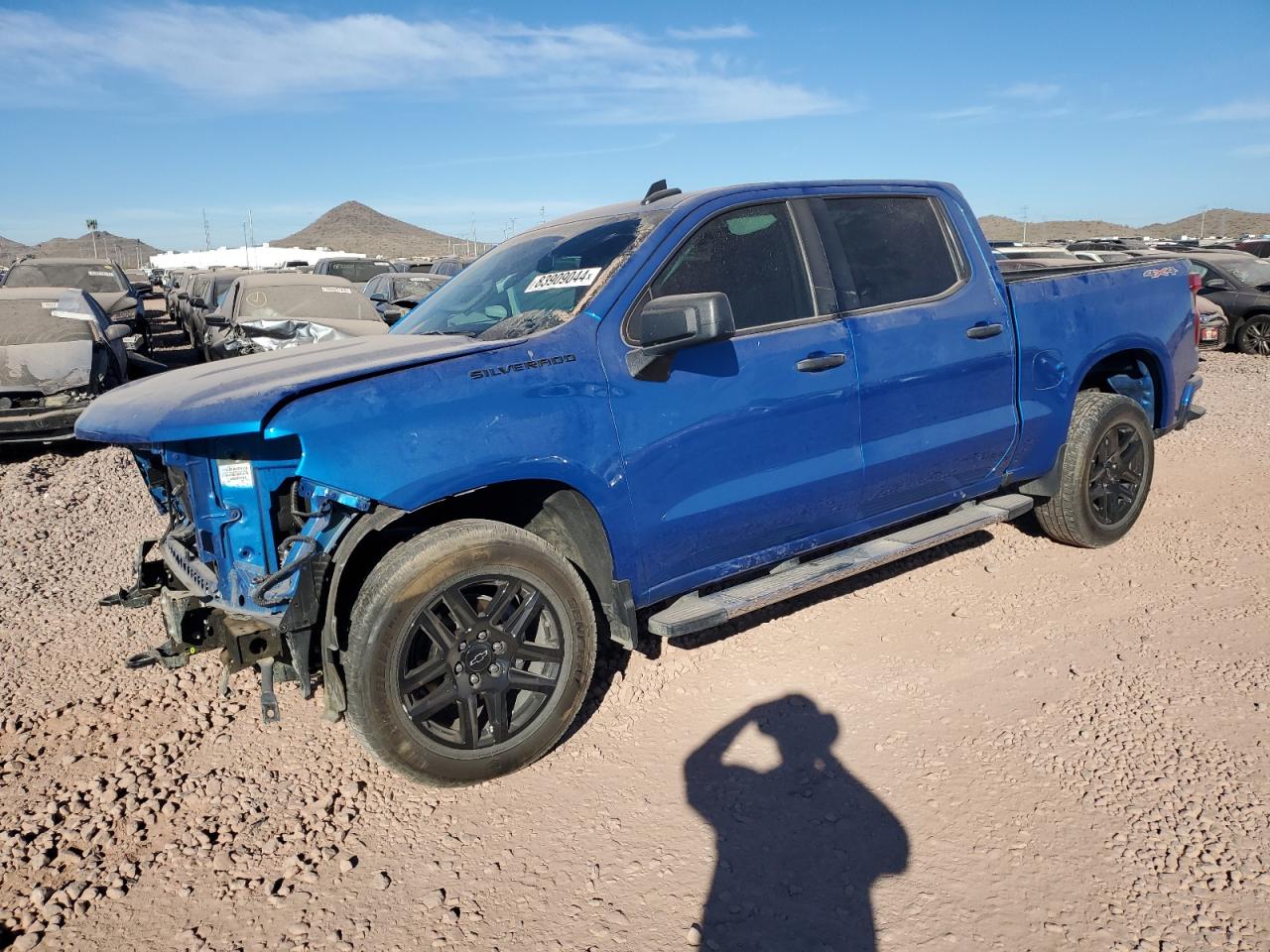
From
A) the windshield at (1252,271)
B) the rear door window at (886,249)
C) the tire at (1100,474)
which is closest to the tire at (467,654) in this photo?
the rear door window at (886,249)

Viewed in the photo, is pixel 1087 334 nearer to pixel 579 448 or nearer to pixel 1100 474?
pixel 1100 474

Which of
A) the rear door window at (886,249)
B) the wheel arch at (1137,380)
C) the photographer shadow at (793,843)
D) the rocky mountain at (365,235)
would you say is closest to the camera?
the photographer shadow at (793,843)

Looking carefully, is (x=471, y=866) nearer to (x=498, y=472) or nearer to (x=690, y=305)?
(x=498, y=472)

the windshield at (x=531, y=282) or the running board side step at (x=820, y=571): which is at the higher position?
the windshield at (x=531, y=282)

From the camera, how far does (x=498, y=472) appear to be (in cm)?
308

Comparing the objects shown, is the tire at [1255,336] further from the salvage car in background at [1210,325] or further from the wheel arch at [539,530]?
the wheel arch at [539,530]

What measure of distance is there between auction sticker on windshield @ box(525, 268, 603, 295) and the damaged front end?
4.22 ft

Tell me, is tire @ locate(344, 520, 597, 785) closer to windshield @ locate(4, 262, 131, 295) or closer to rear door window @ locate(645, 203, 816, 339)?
rear door window @ locate(645, 203, 816, 339)

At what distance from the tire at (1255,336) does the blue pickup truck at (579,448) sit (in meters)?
12.0

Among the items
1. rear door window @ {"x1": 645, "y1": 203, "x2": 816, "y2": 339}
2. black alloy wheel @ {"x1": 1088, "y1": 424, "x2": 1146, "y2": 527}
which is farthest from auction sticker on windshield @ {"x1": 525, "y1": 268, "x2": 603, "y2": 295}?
black alloy wheel @ {"x1": 1088, "y1": 424, "x2": 1146, "y2": 527}

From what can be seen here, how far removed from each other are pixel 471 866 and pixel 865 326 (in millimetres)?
2708

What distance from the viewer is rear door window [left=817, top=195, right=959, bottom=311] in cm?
410

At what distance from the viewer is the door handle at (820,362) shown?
3.76 meters

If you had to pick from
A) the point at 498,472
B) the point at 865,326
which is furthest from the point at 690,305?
the point at 865,326
